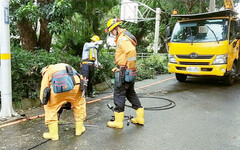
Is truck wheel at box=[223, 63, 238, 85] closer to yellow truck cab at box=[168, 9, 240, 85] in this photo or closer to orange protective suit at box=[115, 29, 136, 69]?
yellow truck cab at box=[168, 9, 240, 85]

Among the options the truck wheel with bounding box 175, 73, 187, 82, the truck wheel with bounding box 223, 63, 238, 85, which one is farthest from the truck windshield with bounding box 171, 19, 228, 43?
the truck wheel with bounding box 175, 73, 187, 82

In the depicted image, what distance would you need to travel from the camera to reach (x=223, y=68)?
756 cm

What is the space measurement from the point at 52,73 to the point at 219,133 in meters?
3.17

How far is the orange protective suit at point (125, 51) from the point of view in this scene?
414cm

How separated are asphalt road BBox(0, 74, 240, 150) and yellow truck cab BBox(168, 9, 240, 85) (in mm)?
1550

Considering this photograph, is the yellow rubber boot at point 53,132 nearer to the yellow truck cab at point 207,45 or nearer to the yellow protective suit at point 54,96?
the yellow protective suit at point 54,96

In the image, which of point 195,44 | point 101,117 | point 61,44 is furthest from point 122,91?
point 61,44

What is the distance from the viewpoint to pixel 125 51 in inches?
163

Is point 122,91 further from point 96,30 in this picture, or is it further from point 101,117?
point 96,30

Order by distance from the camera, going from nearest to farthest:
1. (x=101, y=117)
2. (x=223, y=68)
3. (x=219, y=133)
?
1. (x=219, y=133)
2. (x=101, y=117)
3. (x=223, y=68)

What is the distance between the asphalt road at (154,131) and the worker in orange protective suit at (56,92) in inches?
15.6

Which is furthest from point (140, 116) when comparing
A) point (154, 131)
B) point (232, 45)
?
point (232, 45)

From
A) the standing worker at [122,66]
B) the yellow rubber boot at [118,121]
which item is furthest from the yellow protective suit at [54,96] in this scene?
the yellow rubber boot at [118,121]

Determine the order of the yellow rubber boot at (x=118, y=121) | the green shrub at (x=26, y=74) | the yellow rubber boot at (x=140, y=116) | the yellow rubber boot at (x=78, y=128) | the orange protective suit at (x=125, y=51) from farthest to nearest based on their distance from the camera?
1. the green shrub at (x=26, y=74)
2. the yellow rubber boot at (x=140, y=116)
3. the yellow rubber boot at (x=118, y=121)
4. the orange protective suit at (x=125, y=51)
5. the yellow rubber boot at (x=78, y=128)
